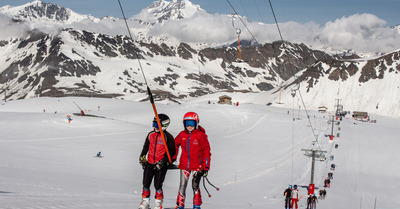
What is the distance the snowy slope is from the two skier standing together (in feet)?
7.02

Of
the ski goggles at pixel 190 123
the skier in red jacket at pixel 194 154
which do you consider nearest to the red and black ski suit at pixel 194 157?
the skier in red jacket at pixel 194 154

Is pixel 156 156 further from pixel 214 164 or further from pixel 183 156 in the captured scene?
pixel 214 164

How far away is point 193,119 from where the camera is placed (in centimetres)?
1027

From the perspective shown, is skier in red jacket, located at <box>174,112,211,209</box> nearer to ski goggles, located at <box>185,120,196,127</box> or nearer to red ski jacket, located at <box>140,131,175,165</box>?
ski goggles, located at <box>185,120,196,127</box>

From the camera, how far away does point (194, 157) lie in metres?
10.4

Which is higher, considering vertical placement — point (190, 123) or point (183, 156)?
point (190, 123)

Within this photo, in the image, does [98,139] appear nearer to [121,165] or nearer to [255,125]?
[121,165]

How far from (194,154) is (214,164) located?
1168 inches

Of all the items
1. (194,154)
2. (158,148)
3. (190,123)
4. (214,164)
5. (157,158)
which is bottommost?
(214,164)

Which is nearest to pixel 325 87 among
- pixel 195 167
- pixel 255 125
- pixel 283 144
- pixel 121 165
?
pixel 255 125

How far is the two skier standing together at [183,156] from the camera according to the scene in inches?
400

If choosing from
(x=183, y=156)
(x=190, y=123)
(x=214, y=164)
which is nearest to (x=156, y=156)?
(x=183, y=156)

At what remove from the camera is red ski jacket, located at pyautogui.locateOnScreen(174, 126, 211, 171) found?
33.9 feet

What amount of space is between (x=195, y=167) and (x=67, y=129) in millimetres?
50111
